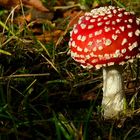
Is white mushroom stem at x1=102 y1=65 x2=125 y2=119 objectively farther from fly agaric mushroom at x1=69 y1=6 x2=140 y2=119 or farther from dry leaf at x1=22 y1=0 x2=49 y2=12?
dry leaf at x1=22 y1=0 x2=49 y2=12

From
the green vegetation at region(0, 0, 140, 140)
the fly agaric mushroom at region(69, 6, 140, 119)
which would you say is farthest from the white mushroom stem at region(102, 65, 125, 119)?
the fly agaric mushroom at region(69, 6, 140, 119)

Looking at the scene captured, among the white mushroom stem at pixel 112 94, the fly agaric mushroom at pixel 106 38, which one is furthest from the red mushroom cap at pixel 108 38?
the white mushroom stem at pixel 112 94

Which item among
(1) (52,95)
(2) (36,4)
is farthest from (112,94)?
(2) (36,4)

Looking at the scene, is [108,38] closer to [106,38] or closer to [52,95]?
[106,38]

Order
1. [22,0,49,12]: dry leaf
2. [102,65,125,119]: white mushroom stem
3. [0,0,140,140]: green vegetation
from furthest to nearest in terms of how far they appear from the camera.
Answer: [22,0,49,12]: dry leaf < [102,65,125,119]: white mushroom stem < [0,0,140,140]: green vegetation

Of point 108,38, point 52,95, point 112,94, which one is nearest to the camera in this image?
point 108,38

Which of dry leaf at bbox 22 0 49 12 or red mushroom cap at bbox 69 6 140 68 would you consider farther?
dry leaf at bbox 22 0 49 12

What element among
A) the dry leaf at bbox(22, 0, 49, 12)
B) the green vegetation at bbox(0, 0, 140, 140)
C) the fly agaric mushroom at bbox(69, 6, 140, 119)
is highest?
the fly agaric mushroom at bbox(69, 6, 140, 119)

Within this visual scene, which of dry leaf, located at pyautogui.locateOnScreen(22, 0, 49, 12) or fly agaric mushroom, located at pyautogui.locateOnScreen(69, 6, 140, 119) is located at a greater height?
fly agaric mushroom, located at pyautogui.locateOnScreen(69, 6, 140, 119)
